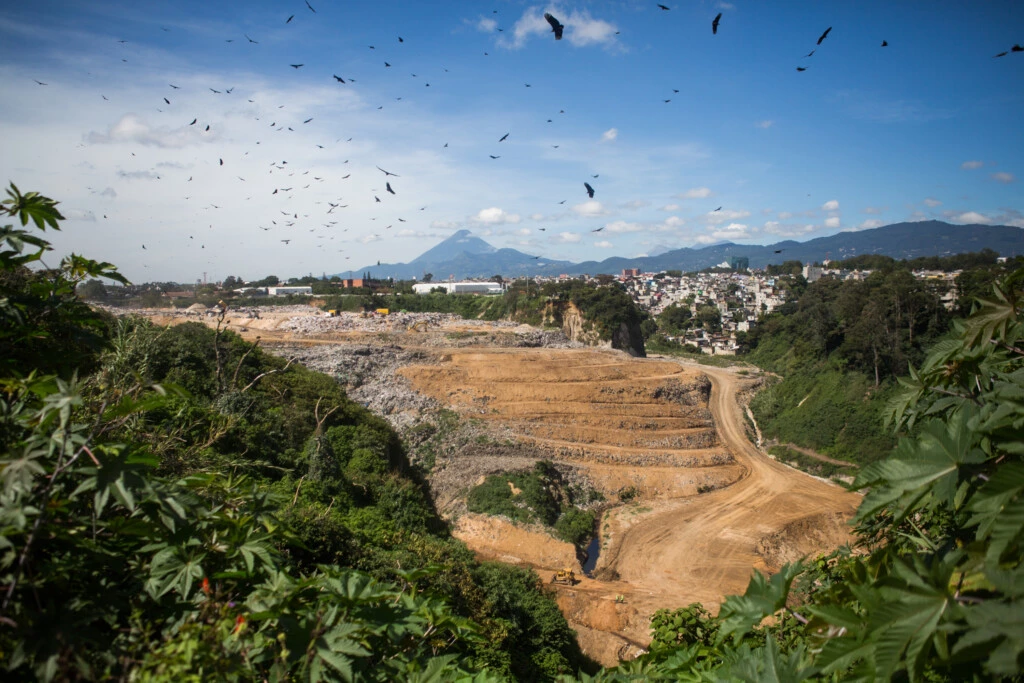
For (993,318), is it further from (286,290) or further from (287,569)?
(286,290)

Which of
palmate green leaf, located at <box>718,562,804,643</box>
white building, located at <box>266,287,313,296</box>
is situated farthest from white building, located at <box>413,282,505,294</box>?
palmate green leaf, located at <box>718,562,804,643</box>

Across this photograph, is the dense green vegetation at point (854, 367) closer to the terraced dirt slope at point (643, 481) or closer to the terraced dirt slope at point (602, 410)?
the terraced dirt slope at point (643, 481)

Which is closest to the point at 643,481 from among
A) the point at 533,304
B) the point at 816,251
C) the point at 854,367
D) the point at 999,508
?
the point at 854,367

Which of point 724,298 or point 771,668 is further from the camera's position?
point 724,298

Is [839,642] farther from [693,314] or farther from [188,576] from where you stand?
[693,314]

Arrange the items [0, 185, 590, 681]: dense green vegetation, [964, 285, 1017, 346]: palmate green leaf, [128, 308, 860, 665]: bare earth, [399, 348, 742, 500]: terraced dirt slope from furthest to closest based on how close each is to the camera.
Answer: [399, 348, 742, 500]: terraced dirt slope → [128, 308, 860, 665]: bare earth → [964, 285, 1017, 346]: palmate green leaf → [0, 185, 590, 681]: dense green vegetation

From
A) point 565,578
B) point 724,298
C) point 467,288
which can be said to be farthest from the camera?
point 467,288

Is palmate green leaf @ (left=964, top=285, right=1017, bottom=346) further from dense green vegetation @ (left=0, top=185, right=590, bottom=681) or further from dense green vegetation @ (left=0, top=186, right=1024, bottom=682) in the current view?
dense green vegetation @ (left=0, top=185, right=590, bottom=681)
